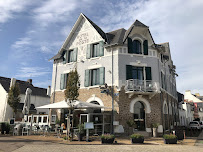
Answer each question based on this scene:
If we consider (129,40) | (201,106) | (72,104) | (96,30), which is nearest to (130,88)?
(129,40)

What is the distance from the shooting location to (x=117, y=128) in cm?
1390

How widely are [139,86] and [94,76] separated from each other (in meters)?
4.39

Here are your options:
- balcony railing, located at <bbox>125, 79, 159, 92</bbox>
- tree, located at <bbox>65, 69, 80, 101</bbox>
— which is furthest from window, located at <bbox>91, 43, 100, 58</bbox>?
tree, located at <bbox>65, 69, 80, 101</bbox>

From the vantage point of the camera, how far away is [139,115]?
49.0 feet

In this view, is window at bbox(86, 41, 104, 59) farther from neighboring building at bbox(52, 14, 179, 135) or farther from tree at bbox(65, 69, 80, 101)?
tree at bbox(65, 69, 80, 101)

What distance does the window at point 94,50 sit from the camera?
16489 millimetres

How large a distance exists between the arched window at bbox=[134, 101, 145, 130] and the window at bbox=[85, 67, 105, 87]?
3.85 meters

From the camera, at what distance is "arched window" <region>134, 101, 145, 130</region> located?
14609mm

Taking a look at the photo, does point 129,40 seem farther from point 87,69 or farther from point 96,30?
point 87,69

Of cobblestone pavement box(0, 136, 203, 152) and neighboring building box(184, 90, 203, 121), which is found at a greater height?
neighboring building box(184, 90, 203, 121)

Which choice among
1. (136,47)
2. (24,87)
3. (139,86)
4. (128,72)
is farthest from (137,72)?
(24,87)

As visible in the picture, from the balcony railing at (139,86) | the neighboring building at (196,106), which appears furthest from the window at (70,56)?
the neighboring building at (196,106)

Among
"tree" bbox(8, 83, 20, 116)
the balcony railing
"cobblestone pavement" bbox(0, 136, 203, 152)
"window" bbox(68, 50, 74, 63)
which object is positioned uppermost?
"window" bbox(68, 50, 74, 63)

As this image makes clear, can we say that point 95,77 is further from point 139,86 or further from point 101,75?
point 139,86
